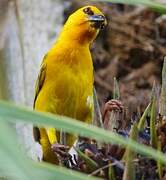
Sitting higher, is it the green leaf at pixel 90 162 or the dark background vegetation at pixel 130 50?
the green leaf at pixel 90 162

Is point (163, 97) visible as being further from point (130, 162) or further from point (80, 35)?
point (80, 35)

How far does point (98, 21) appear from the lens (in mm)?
2420

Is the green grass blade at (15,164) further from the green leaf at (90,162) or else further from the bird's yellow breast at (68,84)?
the bird's yellow breast at (68,84)

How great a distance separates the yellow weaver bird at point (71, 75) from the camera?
249 centimetres

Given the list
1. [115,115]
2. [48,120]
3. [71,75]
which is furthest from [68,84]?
[48,120]

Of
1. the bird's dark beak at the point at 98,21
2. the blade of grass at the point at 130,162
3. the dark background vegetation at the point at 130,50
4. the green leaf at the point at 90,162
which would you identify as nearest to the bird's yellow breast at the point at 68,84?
the bird's dark beak at the point at 98,21

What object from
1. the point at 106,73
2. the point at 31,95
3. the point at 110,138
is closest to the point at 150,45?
the point at 106,73

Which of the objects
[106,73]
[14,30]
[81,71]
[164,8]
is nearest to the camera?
[164,8]

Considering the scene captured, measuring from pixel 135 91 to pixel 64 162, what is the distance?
11.8 feet

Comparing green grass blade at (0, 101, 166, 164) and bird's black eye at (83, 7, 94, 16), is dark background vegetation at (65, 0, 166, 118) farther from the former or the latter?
green grass blade at (0, 101, 166, 164)

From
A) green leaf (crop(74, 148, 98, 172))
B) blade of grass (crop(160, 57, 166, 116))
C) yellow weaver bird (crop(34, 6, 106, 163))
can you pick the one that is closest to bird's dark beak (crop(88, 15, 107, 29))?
yellow weaver bird (crop(34, 6, 106, 163))

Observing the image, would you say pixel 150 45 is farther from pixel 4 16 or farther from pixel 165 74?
pixel 165 74

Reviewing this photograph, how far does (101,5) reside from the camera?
520cm

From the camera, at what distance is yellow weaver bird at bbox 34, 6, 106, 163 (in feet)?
8.18
